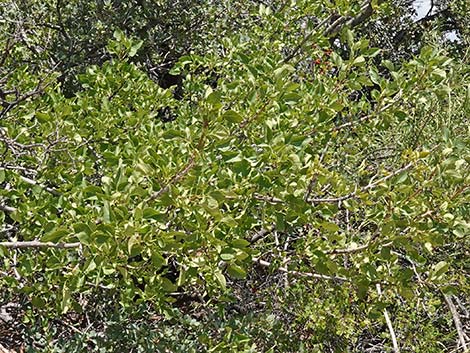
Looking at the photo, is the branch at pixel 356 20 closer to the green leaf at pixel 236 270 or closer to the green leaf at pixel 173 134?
the green leaf at pixel 173 134

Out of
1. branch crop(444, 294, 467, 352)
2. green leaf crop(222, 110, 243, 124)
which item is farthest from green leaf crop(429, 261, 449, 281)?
branch crop(444, 294, 467, 352)

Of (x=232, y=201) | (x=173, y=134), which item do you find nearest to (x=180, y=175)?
(x=173, y=134)

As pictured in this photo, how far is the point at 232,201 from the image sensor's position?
180cm

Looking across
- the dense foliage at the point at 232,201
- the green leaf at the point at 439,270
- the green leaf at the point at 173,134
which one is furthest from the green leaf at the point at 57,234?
the green leaf at the point at 439,270

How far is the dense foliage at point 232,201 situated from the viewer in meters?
1.57

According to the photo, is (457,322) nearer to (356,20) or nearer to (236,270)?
(236,270)

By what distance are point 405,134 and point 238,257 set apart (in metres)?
2.33

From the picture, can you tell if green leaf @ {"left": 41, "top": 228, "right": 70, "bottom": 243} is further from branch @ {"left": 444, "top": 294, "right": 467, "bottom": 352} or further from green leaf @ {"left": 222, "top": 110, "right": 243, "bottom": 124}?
branch @ {"left": 444, "top": 294, "right": 467, "bottom": 352}

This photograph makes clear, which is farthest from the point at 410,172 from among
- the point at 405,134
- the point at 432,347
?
the point at 405,134

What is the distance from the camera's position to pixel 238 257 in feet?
5.46

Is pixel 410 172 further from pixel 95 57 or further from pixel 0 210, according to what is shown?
pixel 95 57

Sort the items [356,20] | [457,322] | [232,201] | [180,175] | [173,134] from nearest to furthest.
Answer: [180,175] → [173,134] → [232,201] → [457,322] → [356,20]

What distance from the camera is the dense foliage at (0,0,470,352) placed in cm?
157

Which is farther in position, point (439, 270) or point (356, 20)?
point (356, 20)
